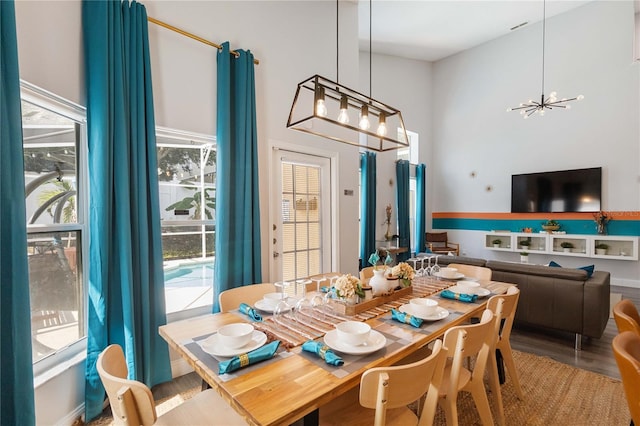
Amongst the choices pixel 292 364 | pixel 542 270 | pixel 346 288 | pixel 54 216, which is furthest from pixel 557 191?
pixel 54 216

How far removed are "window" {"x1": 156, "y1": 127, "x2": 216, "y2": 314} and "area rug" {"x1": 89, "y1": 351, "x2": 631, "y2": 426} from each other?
2.50 ft

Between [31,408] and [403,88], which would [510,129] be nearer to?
[403,88]

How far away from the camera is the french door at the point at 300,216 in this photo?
3471 mm

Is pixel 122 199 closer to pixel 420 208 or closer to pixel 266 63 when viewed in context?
pixel 266 63

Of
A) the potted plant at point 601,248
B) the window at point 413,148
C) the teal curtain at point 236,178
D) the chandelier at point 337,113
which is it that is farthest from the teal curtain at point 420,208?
the teal curtain at point 236,178

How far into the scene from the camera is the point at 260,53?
326cm

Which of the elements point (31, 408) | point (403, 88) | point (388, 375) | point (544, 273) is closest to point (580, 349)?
point (544, 273)

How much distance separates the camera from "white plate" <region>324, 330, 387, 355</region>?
1.35 meters

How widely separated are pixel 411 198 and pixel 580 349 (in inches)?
198

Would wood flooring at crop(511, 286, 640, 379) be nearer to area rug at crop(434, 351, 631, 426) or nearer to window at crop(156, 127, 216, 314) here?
area rug at crop(434, 351, 631, 426)

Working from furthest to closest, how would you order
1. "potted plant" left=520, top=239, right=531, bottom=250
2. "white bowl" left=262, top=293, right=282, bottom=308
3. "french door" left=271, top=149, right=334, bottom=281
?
"potted plant" left=520, top=239, right=531, bottom=250, "french door" left=271, top=149, right=334, bottom=281, "white bowl" left=262, top=293, right=282, bottom=308

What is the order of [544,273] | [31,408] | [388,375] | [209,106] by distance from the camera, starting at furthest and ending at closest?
1. [544,273]
2. [209,106]
3. [31,408]
4. [388,375]

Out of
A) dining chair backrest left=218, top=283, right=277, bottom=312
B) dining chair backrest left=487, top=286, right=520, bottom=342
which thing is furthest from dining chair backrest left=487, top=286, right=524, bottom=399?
dining chair backrest left=218, top=283, right=277, bottom=312

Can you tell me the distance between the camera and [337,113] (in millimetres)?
4152
